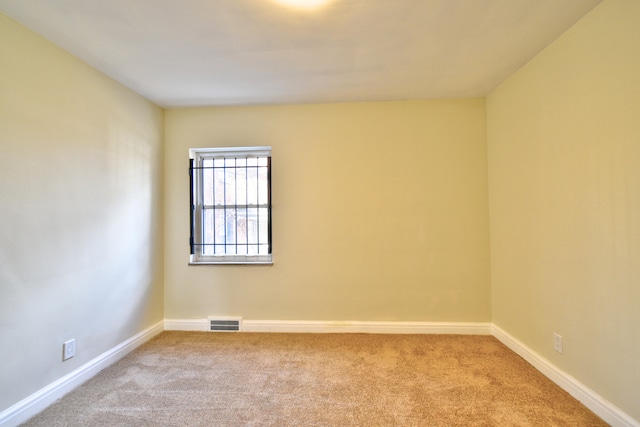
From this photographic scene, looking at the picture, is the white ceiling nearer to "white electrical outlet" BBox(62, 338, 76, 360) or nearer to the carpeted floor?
"white electrical outlet" BBox(62, 338, 76, 360)

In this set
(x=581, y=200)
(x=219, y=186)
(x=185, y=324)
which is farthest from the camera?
(x=219, y=186)

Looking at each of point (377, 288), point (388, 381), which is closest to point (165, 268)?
point (377, 288)

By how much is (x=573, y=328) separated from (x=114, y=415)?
2.96 metres

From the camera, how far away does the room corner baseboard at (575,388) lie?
60.9 inches

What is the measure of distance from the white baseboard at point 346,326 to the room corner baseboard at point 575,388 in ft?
1.22

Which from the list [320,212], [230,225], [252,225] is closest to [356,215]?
[320,212]

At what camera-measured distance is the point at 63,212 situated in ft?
6.40

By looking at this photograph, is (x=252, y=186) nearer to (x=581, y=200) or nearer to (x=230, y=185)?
(x=230, y=185)

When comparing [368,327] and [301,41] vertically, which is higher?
[301,41]

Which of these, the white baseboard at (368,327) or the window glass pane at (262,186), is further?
the window glass pane at (262,186)

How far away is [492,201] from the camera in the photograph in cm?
276

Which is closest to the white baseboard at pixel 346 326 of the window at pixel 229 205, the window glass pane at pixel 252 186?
the window at pixel 229 205

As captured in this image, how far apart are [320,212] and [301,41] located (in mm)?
1549

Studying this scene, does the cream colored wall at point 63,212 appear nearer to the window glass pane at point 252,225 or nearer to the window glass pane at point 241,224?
the window glass pane at point 241,224
